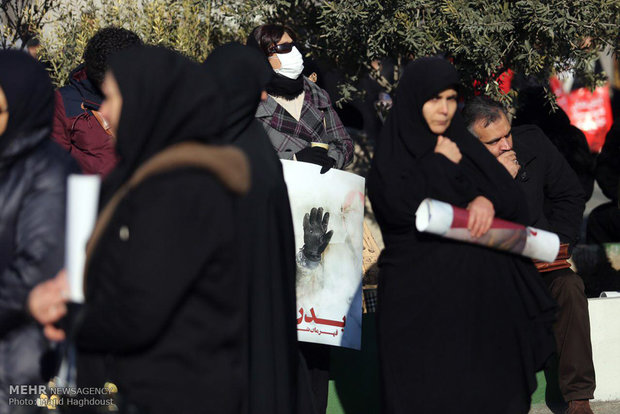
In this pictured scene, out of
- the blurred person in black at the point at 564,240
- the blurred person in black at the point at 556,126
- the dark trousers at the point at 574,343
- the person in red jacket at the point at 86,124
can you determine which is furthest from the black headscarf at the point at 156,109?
the blurred person in black at the point at 556,126

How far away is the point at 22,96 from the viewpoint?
3.47 metres

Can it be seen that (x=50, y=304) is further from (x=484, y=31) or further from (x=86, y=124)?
(x=484, y=31)

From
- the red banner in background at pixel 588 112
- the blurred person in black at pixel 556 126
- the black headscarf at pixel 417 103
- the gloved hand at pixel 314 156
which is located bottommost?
the black headscarf at pixel 417 103

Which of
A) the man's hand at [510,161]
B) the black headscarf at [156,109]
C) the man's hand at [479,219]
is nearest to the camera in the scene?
the black headscarf at [156,109]

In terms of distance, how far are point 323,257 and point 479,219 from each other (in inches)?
48.5

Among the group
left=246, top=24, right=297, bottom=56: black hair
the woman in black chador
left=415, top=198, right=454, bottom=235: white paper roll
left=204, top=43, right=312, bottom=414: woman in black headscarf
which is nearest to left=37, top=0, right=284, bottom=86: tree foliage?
left=246, top=24, right=297, bottom=56: black hair

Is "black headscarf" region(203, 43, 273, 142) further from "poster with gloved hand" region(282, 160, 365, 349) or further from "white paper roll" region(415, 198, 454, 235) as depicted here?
"poster with gloved hand" region(282, 160, 365, 349)

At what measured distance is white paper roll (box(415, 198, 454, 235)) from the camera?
3.81m

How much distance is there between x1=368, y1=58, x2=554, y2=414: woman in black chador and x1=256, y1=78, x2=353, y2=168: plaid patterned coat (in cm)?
116

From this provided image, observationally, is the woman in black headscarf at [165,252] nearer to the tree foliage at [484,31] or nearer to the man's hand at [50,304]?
the man's hand at [50,304]

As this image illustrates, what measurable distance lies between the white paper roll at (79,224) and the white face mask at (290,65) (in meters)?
2.60

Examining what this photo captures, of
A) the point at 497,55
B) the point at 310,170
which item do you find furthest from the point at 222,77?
the point at 497,55

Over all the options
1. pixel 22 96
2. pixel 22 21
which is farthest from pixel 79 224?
pixel 22 21

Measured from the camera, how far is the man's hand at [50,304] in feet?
9.88
